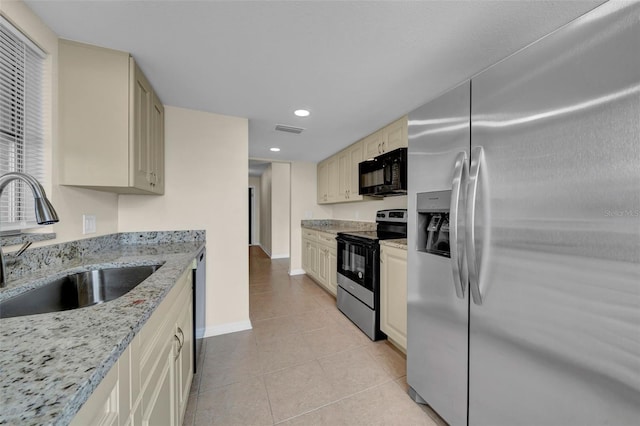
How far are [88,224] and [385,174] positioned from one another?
101 inches

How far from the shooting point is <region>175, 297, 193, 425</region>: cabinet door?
125 centimetres

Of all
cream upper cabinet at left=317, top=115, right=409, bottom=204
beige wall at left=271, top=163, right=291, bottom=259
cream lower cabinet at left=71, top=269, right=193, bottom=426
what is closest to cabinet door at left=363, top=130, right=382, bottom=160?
cream upper cabinet at left=317, top=115, right=409, bottom=204

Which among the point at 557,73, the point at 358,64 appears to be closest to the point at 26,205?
the point at 358,64

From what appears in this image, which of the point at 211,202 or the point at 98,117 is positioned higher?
the point at 98,117

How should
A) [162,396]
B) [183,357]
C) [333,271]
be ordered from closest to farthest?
[162,396]
[183,357]
[333,271]

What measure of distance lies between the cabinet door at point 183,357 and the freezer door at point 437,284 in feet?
4.46

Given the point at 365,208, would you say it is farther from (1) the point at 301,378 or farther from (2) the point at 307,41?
(2) the point at 307,41

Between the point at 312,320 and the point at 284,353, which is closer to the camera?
the point at 284,353

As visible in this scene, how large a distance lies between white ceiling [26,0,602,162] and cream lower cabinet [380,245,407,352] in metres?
1.39

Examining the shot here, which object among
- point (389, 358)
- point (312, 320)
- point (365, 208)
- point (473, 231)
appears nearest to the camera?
point (473, 231)

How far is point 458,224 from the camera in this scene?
48.4 inches

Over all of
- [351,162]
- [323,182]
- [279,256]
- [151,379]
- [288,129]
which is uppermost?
[288,129]

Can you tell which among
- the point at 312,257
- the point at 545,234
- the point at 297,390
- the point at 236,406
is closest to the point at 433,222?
the point at 545,234

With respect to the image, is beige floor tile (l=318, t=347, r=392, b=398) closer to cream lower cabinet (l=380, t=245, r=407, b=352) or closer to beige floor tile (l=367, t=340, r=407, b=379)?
beige floor tile (l=367, t=340, r=407, b=379)
